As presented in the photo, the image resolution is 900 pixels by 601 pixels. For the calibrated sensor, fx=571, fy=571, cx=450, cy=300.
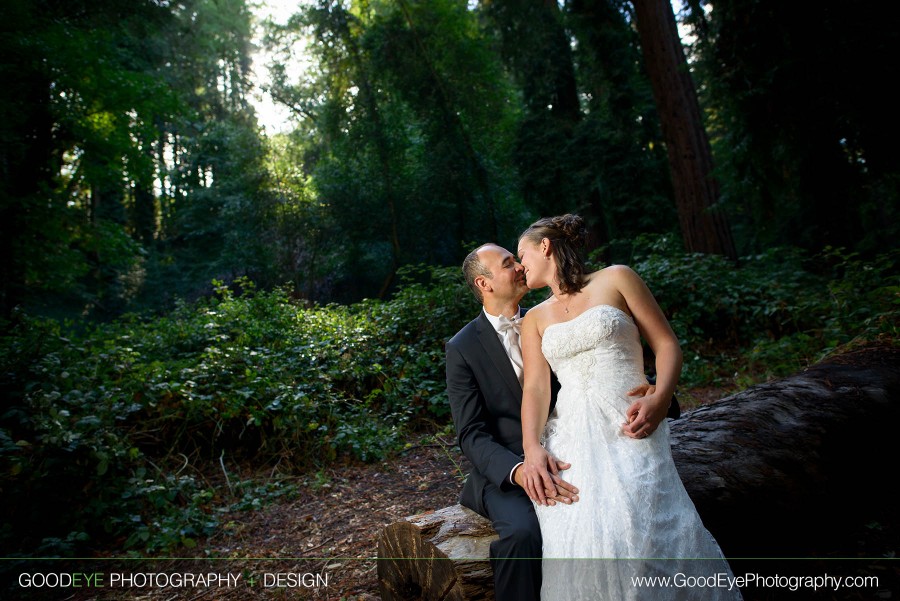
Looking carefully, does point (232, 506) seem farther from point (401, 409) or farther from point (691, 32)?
point (691, 32)

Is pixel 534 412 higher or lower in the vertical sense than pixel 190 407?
lower

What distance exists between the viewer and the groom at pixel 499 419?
79.5 inches

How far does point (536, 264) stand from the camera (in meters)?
2.47

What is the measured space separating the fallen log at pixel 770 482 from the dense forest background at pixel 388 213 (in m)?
1.88

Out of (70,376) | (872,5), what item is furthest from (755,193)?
(70,376)

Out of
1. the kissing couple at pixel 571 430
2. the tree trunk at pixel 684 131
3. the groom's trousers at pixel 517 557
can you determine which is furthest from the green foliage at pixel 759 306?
the groom's trousers at pixel 517 557

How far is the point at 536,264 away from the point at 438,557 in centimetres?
123

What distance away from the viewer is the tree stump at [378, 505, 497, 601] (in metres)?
2.03

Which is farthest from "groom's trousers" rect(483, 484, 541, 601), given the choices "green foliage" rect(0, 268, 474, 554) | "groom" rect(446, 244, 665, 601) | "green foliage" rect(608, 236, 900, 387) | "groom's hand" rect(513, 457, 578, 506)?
"green foliage" rect(608, 236, 900, 387)

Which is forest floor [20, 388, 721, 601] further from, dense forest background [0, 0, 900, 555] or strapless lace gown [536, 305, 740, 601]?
strapless lace gown [536, 305, 740, 601]

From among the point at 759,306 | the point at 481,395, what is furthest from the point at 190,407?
the point at 759,306

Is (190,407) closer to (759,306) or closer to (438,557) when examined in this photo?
(438,557)

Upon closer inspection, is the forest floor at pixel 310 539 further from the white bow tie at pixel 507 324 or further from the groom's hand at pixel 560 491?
the white bow tie at pixel 507 324

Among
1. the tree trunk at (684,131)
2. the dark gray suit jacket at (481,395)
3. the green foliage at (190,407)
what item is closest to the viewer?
the dark gray suit jacket at (481,395)
